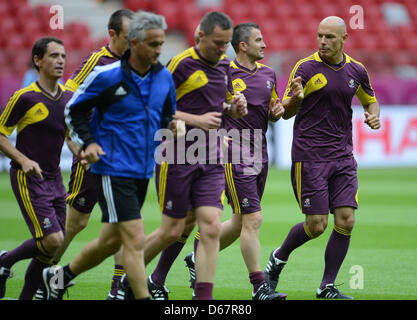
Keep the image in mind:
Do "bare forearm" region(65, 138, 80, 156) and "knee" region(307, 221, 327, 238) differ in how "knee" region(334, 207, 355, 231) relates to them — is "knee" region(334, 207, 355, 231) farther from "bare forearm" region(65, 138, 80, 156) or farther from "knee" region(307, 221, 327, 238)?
"bare forearm" region(65, 138, 80, 156)

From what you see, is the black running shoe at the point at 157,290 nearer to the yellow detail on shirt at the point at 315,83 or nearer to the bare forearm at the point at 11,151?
the bare forearm at the point at 11,151

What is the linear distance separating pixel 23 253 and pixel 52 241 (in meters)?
0.46

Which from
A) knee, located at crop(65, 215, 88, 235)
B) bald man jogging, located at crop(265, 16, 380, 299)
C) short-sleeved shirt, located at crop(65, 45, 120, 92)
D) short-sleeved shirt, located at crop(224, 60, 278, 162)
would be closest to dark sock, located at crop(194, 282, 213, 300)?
bald man jogging, located at crop(265, 16, 380, 299)

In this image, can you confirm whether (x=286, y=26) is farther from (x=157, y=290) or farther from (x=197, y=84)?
(x=197, y=84)

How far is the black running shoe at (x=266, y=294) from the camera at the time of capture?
6668 mm

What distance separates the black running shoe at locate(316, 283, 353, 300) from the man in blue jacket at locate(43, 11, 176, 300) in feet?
7.05

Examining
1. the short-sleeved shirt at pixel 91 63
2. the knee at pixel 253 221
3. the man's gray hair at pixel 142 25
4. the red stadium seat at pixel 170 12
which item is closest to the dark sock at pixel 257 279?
the knee at pixel 253 221

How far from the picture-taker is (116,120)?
18.2 ft

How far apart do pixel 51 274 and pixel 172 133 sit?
162 centimetres

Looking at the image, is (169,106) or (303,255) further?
(303,255)

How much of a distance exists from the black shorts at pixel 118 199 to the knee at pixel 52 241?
3.14 ft

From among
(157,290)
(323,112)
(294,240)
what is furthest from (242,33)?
(157,290)

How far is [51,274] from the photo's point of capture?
20.7ft
